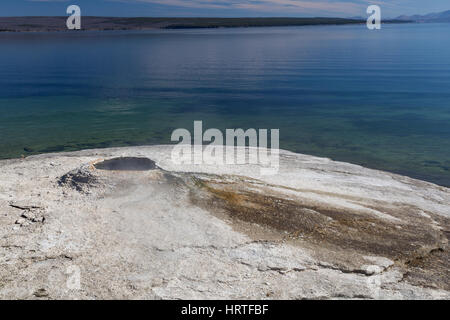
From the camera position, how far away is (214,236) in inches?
273

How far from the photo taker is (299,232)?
709 cm

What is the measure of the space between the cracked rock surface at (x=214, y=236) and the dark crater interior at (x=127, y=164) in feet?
0.21

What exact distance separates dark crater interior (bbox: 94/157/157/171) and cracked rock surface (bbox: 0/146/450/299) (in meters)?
0.06

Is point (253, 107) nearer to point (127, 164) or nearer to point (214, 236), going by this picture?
point (127, 164)

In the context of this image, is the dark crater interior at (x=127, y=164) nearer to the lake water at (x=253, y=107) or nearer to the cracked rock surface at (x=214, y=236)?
the cracked rock surface at (x=214, y=236)

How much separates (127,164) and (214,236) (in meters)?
3.79

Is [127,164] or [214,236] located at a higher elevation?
[127,164]

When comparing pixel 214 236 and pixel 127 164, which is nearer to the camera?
pixel 214 236

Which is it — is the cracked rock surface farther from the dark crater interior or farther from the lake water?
the lake water

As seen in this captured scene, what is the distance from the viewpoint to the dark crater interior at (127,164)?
9.76 m

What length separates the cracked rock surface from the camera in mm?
5785

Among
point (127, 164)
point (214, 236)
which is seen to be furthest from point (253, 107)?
point (214, 236)

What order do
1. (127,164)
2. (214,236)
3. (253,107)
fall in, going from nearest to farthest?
(214,236) → (127,164) → (253,107)
